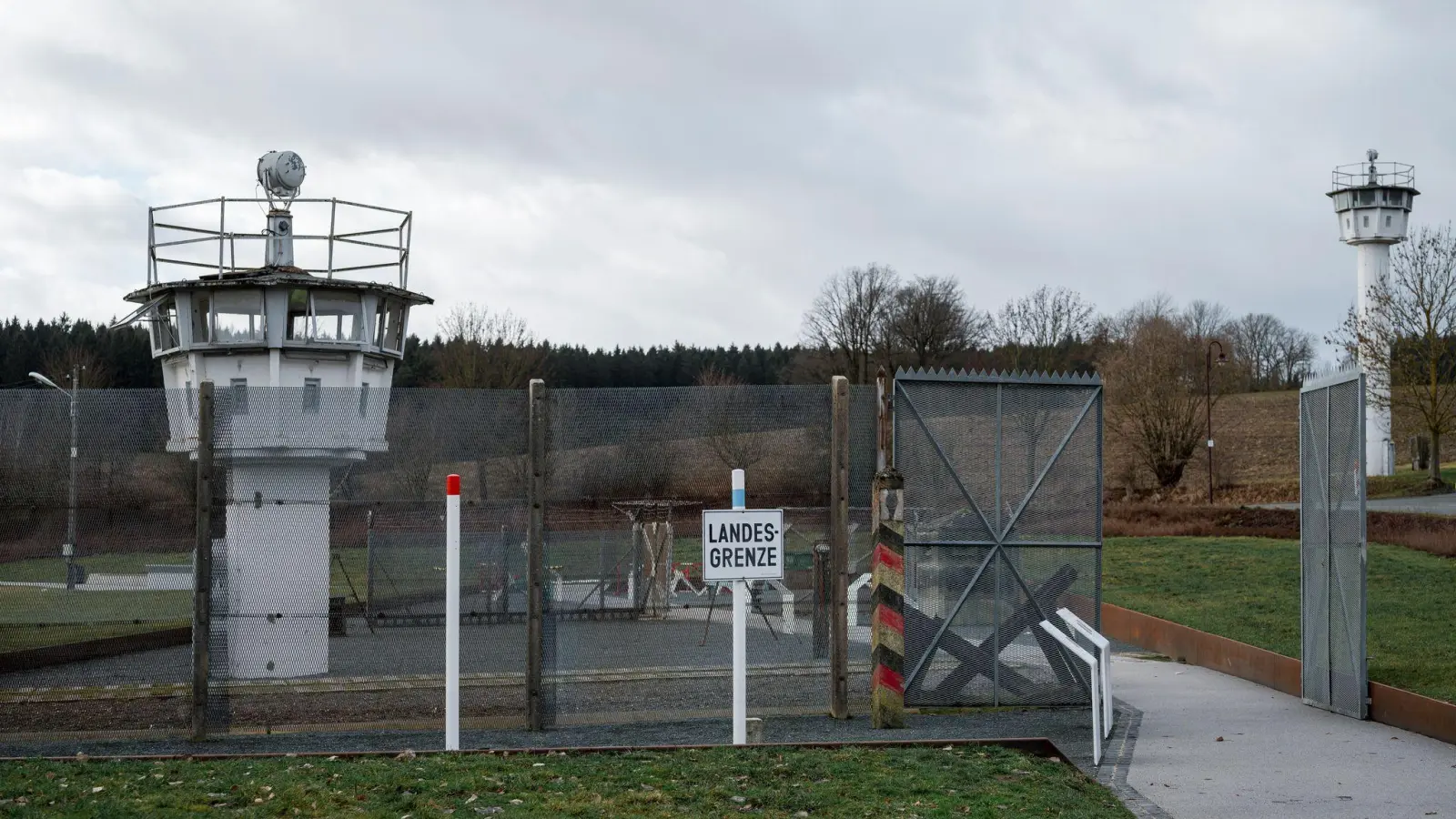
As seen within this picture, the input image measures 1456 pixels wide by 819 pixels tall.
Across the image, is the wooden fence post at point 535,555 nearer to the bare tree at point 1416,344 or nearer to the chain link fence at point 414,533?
the chain link fence at point 414,533

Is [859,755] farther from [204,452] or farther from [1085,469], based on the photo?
[204,452]

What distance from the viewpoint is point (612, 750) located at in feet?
33.3

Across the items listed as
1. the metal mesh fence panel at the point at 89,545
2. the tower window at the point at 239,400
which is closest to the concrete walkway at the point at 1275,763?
the tower window at the point at 239,400

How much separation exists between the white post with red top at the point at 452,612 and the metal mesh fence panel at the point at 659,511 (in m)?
1.34

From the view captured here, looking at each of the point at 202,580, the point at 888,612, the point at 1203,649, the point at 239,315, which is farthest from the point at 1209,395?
the point at 202,580

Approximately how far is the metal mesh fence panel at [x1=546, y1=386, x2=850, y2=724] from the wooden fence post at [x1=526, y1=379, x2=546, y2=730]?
11cm

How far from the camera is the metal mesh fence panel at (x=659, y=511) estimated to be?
12266mm

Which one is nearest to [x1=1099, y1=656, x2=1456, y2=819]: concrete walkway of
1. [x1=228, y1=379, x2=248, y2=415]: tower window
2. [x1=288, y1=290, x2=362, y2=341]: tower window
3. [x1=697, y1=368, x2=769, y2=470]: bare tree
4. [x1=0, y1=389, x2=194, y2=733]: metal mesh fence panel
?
[x1=697, y1=368, x2=769, y2=470]: bare tree

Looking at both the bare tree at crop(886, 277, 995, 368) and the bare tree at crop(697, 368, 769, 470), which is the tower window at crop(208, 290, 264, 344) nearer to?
the bare tree at crop(697, 368, 769, 470)

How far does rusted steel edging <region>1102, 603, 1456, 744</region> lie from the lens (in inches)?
461

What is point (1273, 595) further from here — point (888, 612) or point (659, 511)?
point (659, 511)

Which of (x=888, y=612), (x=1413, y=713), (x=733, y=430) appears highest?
(x=733, y=430)

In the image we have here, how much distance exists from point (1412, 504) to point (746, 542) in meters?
43.6

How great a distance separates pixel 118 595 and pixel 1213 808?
9.01 meters
